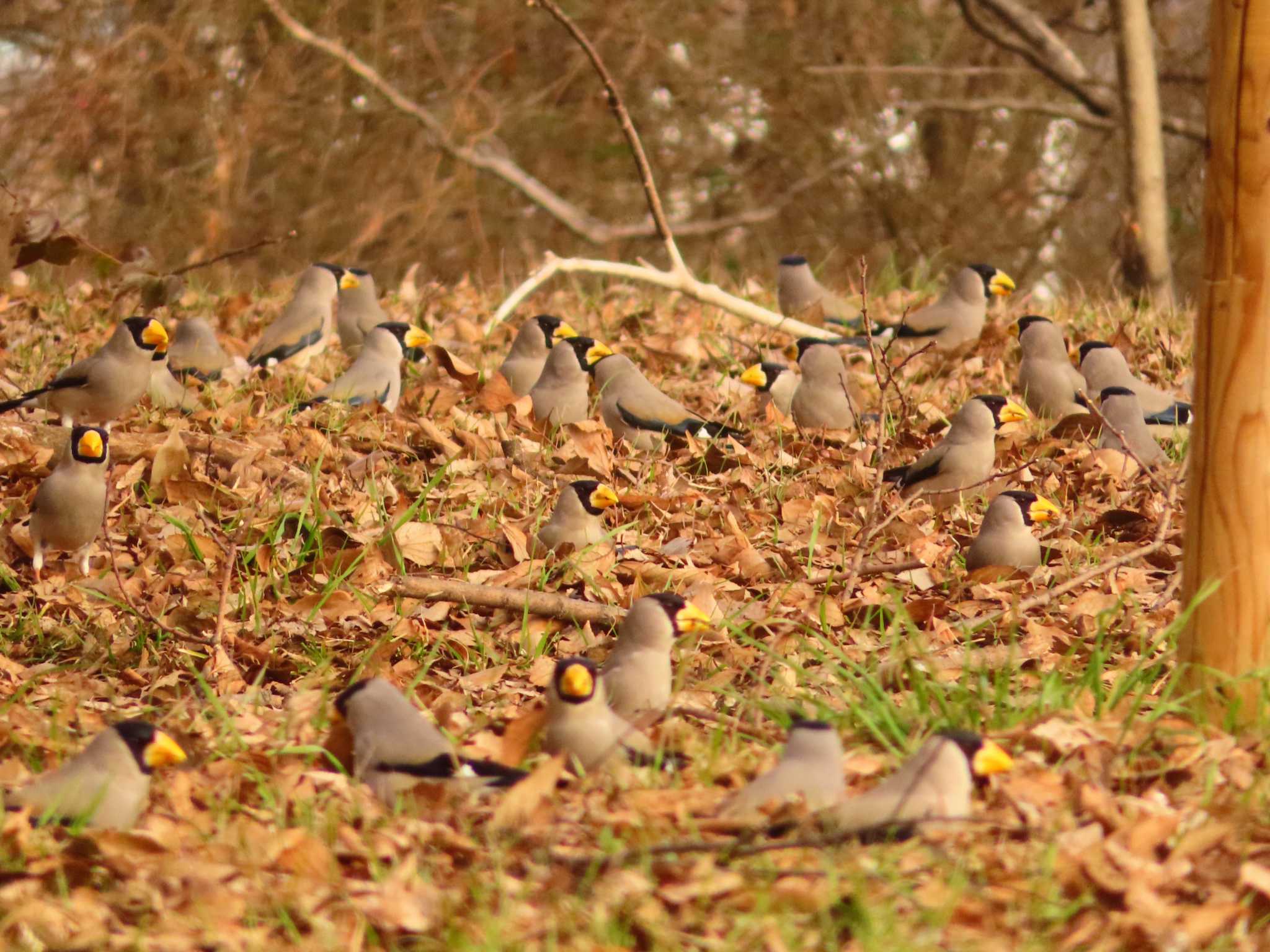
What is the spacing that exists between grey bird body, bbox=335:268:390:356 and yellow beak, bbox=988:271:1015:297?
3615mm

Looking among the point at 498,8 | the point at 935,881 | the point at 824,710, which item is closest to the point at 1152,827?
the point at 935,881

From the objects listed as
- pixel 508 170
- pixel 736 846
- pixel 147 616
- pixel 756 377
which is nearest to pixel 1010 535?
pixel 756 377

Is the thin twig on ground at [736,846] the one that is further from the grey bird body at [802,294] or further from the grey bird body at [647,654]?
the grey bird body at [802,294]

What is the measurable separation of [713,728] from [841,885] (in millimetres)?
1020

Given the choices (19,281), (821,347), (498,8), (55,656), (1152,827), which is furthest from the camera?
(498,8)

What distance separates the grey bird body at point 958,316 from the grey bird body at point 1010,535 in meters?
3.06

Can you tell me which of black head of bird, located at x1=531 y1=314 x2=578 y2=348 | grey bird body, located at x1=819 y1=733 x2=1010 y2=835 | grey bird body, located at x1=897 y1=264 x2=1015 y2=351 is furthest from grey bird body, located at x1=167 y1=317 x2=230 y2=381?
grey bird body, located at x1=819 y1=733 x2=1010 y2=835

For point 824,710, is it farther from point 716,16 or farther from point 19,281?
point 716,16

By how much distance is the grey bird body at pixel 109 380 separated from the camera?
6695 mm

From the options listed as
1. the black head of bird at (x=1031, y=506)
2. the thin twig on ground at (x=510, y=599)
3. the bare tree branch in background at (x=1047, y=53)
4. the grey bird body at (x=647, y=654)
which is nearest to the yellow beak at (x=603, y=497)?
the thin twig on ground at (x=510, y=599)

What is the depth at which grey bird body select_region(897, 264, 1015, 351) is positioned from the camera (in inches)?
337

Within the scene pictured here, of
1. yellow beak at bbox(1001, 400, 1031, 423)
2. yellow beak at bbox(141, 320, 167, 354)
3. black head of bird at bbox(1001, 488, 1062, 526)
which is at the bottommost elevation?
black head of bird at bbox(1001, 488, 1062, 526)

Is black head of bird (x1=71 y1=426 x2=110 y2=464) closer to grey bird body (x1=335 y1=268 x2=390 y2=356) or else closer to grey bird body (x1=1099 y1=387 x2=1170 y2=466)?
grey bird body (x1=335 y1=268 x2=390 y2=356)

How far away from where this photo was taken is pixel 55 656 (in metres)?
5.31
